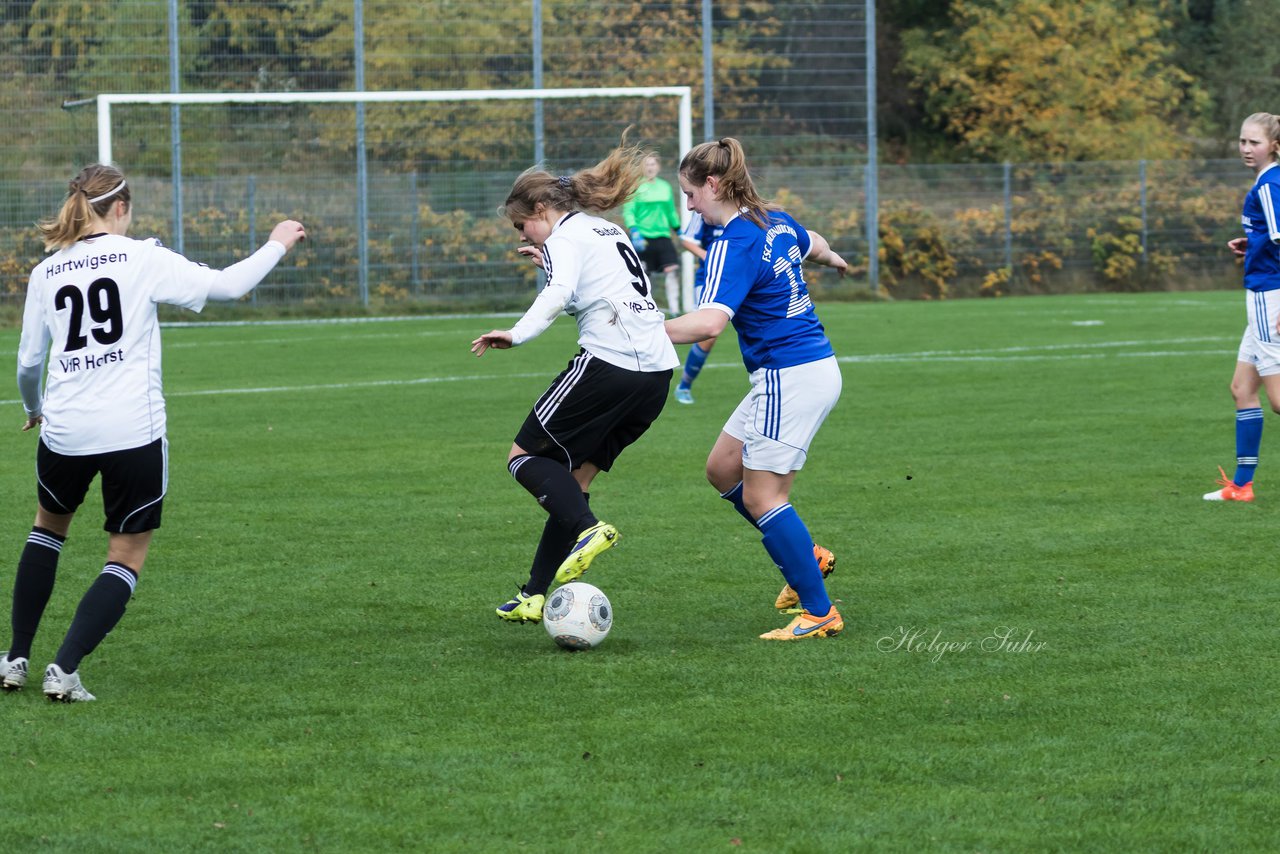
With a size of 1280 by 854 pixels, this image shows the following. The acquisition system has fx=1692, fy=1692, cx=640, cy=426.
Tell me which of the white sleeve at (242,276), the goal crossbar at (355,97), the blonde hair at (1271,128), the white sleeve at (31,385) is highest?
the goal crossbar at (355,97)

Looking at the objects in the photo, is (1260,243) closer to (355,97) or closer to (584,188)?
(584,188)

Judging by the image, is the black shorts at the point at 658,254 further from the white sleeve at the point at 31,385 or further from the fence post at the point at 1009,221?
the white sleeve at the point at 31,385

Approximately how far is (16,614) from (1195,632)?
402 cm

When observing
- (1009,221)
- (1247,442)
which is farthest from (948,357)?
(1009,221)

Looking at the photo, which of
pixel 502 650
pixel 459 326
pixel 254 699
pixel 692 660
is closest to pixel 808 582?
pixel 692 660

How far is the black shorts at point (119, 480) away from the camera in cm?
520

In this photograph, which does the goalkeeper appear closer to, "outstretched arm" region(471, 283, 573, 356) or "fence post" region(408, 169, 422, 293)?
"fence post" region(408, 169, 422, 293)

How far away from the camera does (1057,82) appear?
127 ft

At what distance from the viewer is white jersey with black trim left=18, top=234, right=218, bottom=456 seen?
5.13 meters

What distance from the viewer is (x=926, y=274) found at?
30.8 metres

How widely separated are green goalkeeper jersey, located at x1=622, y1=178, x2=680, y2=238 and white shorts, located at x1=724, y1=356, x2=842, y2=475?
46.1ft

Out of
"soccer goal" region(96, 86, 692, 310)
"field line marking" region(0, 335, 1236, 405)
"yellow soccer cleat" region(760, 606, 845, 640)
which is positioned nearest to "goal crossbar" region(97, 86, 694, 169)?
"soccer goal" region(96, 86, 692, 310)

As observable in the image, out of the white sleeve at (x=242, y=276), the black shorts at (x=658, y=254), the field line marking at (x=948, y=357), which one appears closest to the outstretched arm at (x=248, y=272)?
the white sleeve at (x=242, y=276)

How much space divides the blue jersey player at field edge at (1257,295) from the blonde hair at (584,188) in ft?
12.0
